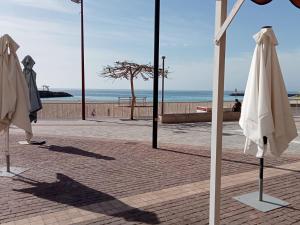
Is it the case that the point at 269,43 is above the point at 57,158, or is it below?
above

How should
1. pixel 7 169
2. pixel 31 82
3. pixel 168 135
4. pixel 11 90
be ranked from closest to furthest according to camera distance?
pixel 11 90
pixel 7 169
pixel 31 82
pixel 168 135

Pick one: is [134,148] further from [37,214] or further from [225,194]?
[37,214]

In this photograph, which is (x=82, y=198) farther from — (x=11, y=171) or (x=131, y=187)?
(x=11, y=171)

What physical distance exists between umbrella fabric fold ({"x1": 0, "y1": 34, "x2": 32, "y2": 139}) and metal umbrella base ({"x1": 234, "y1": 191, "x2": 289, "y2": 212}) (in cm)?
443

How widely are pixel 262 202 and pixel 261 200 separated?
0.22ft

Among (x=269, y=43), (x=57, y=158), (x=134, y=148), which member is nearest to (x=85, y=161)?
(x=57, y=158)

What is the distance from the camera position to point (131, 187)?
620 cm

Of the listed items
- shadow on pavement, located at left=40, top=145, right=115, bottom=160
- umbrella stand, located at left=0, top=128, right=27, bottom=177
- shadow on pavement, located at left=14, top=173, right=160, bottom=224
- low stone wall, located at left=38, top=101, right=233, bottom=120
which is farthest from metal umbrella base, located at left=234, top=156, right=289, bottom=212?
low stone wall, located at left=38, top=101, right=233, bottom=120

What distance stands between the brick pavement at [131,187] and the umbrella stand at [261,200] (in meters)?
0.15

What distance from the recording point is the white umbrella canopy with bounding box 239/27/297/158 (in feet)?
15.8

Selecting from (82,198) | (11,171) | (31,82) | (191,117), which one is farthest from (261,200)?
(191,117)

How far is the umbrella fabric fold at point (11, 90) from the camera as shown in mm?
6680

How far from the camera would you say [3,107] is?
660 cm

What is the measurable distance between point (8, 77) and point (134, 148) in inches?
178
